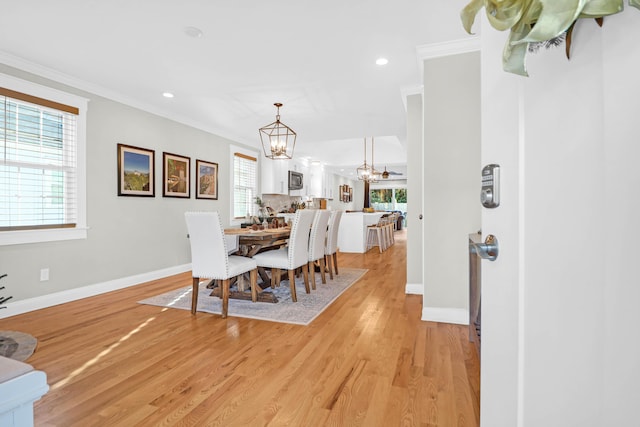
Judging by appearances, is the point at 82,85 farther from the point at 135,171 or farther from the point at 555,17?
the point at 555,17

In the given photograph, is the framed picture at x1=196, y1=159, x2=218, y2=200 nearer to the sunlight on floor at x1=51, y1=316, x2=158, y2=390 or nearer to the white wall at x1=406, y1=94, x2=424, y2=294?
the sunlight on floor at x1=51, y1=316, x2=158, y2=390

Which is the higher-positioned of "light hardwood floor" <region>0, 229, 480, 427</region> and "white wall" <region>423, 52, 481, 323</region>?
"white wall" <region>423, 52, 481, 323</region>

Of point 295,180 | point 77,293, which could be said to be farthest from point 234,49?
point 295,180

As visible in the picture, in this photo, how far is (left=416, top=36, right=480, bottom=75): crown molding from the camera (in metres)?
2.84

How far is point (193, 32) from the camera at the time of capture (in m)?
2.71

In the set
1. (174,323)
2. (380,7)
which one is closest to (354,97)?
(380,7)

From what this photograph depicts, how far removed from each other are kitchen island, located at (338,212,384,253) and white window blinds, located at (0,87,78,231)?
16.0ft

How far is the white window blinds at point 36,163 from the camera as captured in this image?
313 centimetres

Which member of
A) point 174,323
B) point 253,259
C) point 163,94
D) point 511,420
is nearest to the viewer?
point 511,420

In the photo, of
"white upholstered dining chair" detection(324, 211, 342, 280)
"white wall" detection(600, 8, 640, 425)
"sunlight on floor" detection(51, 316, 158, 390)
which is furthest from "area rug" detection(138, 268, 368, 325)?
"white wall" detection(600, 8, 640, 425)

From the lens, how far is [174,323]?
2900mm

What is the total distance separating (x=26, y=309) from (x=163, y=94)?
9.08ft

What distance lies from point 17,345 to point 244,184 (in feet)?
15.2

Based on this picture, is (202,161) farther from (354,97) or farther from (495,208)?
(495,208)
